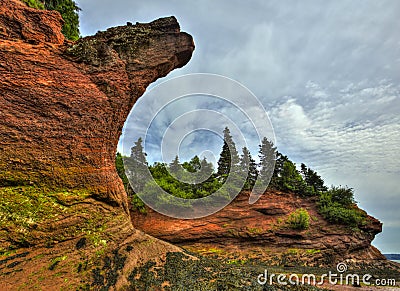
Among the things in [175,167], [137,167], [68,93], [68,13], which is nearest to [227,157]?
[175,167]

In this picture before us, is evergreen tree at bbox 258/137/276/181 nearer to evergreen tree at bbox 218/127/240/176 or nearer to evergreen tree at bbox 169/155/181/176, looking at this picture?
evergreen tree at bbox 218/127/240/176

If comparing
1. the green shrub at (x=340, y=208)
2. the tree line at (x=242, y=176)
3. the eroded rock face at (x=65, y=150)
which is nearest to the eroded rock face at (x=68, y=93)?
the eroded rock face at (x=65, y=150)

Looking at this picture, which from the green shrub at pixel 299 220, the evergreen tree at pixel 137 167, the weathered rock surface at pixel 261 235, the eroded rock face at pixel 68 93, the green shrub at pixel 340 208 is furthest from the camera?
the evergreen tree at pixel 137 167

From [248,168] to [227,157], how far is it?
3234 millimetres

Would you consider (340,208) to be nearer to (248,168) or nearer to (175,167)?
(248,168)

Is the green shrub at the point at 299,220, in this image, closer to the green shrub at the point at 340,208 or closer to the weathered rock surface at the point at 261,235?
the weathered rock surface at the point at 261,235

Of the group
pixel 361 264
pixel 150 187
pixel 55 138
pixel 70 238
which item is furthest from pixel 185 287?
pixel 361 264

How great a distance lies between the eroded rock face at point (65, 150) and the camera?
24.8 feet

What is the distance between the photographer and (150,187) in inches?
1018

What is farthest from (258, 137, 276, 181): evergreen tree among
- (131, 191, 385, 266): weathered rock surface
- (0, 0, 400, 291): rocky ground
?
(0, 0, 400, 291): rocky ground

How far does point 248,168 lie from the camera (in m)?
29.9

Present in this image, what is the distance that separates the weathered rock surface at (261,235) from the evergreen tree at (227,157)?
18.5 ft

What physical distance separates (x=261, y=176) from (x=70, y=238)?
2441 cm

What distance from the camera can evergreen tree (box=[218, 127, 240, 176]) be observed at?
99.2ft
